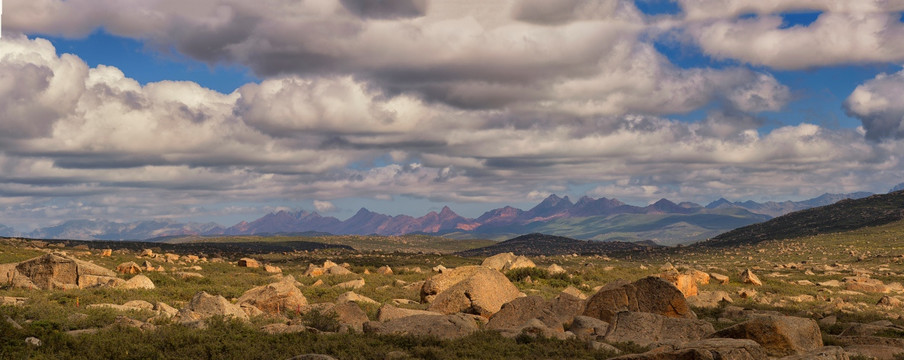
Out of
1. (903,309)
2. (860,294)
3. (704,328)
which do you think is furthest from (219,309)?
(860,294)

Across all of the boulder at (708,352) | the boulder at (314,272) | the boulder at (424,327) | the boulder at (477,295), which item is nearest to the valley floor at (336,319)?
the boulder at (314,272)

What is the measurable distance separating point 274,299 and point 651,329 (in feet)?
72.5

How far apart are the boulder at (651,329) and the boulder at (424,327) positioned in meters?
6.79

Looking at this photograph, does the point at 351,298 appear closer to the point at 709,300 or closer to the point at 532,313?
the point at 532,313

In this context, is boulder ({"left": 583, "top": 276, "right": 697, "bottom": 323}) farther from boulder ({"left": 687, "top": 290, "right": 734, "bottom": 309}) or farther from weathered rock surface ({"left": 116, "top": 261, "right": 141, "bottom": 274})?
weathered rock surface ({"left": 116, "top": 261, "right": 141, "bottom": 274})

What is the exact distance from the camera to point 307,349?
24.4 meters

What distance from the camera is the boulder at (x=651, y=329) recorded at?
29438 mm

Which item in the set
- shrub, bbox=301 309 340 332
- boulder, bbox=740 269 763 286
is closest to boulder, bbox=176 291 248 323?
shrub, bbox=301 309 340 332

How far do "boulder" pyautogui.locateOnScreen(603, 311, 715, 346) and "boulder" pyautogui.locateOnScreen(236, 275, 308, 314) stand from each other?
18756 millimetres

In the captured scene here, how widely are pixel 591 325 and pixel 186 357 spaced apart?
1933 centimetres

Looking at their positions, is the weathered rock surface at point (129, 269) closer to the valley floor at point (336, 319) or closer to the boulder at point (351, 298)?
the valley floor at point (336, 319)

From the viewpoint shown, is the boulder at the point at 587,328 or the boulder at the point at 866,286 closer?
the boulder at the point at 587,328

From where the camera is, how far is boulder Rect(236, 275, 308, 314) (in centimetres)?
3884

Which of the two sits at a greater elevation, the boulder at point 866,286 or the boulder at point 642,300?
the boulder at point 642,300
